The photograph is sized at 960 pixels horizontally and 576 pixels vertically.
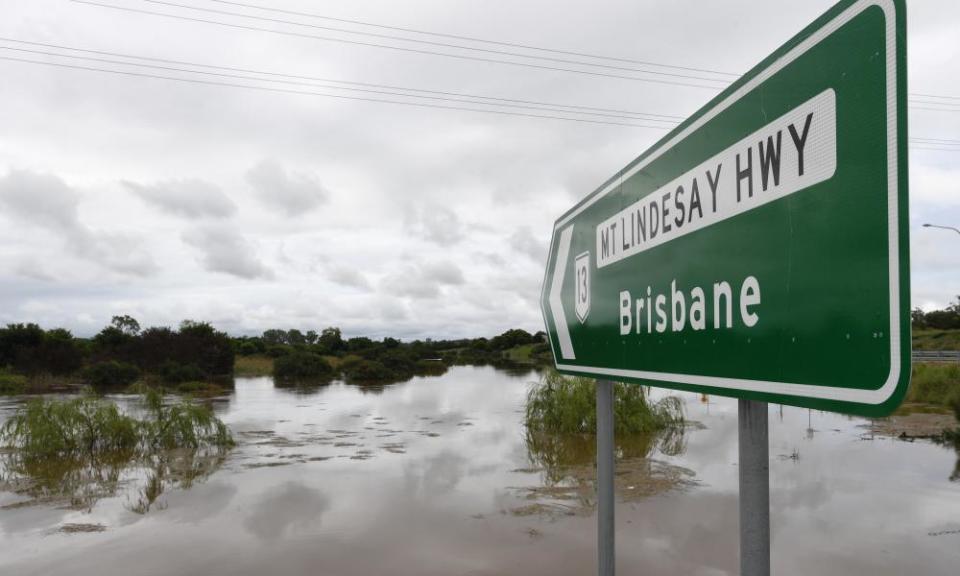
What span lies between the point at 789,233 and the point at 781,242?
26 mm

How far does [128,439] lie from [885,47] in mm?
13777

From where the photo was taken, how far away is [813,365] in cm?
111

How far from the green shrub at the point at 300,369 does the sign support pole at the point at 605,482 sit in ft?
105

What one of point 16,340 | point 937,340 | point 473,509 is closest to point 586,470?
point 473,509

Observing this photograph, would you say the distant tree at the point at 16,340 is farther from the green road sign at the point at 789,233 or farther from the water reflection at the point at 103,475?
the green road sign at the point at 789,233

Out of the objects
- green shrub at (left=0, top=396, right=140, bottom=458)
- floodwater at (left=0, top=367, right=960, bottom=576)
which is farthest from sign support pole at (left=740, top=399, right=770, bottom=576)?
green shrub at (left=0, top=396, right=140, bottom=458)

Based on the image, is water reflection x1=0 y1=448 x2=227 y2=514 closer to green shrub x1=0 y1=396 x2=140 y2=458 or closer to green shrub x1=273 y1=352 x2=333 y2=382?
green shrub x1=0 y1=396 x2=140 y2=458

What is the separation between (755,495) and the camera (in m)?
1.31

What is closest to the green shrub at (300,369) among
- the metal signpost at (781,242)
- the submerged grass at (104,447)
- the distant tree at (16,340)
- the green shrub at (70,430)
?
the distant tree at (16,340)

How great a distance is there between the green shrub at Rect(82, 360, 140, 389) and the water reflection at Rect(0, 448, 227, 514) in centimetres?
1651

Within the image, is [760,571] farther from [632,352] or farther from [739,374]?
[632,352]

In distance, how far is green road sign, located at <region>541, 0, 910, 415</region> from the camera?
978 mm

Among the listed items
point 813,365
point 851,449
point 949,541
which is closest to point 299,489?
point 949,541

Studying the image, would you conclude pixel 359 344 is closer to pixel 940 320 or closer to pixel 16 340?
pixel 16 340
